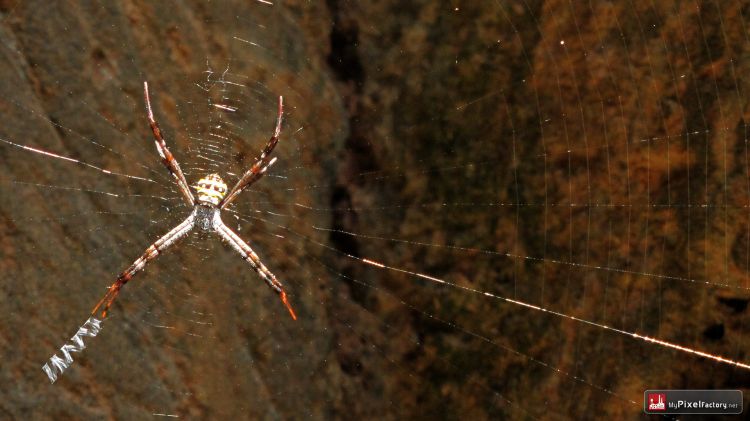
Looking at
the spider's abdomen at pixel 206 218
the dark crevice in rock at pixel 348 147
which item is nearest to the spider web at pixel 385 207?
the dark crevice in rock at pixel 348 147

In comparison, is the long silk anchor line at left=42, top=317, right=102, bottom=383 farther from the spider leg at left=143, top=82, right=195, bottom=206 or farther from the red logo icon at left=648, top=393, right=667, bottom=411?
the red logo icon at left=648, top=393, right=667, bottom=411

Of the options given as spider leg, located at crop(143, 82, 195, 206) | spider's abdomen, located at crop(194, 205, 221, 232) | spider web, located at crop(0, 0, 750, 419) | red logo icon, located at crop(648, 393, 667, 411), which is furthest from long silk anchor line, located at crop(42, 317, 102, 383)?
red logo icon, located at crop(648, 393, 667, 411)

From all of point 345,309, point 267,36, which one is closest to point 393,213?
point 345,309

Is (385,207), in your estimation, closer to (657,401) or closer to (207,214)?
(207,214)

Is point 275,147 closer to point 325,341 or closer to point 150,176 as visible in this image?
point 150,176

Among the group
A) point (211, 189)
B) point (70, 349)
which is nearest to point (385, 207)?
point (211, 189)

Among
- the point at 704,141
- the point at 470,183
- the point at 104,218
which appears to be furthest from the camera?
the point at 104,218
